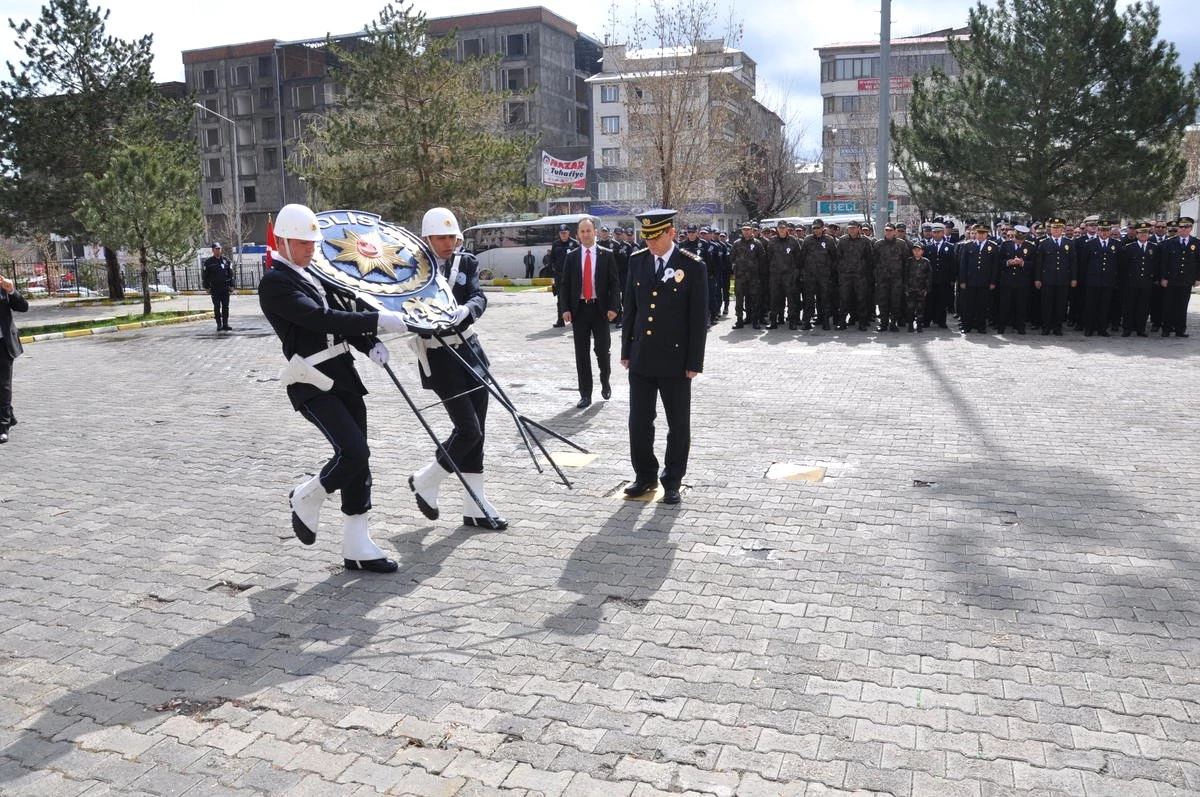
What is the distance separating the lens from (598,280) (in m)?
10.9

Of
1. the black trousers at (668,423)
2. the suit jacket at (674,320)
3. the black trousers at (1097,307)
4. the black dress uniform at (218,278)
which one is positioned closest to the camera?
the suit jacket at (674,320)

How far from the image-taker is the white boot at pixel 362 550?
18.2 ft

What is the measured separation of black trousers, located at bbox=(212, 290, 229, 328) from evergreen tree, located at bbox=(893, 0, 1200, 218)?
18.0m

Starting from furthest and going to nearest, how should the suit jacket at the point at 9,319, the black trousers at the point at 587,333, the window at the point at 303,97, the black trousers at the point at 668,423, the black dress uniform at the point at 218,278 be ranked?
the window at the point at 303,97 < the black dress uniform at the point at 218,278 < the black trousers at the point at 587,333 < the suit jacket at the point at 9,319 < the black trousers at the point at 668,423

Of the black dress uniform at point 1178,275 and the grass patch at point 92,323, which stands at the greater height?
the black dress uniform at point 1178,275

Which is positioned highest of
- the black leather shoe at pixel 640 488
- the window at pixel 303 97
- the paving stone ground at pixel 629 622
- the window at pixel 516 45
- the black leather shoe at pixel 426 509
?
the window at pixel 516 45

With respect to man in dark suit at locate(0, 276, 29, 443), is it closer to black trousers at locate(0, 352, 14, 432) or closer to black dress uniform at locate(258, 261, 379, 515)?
black trousers at locate(0, 352, 14, 432)

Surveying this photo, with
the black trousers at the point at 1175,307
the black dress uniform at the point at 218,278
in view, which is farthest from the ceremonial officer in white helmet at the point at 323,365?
the black dress uniform at the point at 218,278

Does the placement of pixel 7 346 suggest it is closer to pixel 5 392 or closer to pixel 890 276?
pixel 5 392

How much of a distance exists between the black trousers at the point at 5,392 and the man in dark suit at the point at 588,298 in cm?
581

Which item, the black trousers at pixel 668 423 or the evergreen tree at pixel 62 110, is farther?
the evergreen tree at pixel 62 110

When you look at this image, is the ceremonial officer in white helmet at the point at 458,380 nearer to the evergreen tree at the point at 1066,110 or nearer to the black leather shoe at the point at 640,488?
the black leather shoe at the point at 640,488

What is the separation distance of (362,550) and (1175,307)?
51.3 feet

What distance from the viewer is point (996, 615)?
15.7 ft
